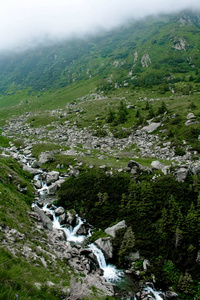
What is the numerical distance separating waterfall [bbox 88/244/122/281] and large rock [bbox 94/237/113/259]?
1.17ft

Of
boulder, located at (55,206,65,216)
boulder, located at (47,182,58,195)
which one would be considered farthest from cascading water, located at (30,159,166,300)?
boulder, located at (47,182,58,195)

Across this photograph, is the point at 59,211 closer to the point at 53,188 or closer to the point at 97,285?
the point at 53,188

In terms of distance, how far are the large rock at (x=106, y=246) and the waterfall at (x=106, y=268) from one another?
14.1 inches

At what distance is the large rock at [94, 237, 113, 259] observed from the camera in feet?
55.9

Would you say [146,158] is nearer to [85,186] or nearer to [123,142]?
[123,142]

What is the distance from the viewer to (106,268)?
16.2 metres

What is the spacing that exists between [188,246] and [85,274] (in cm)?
1037

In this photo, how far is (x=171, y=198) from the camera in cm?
1977

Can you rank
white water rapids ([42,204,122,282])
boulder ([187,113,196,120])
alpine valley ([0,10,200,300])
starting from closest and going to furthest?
1. alpine valley ([0,10,200,300])
2. white water rapids ([42,204,122,282])
3. boulder ([187,113,196,120])

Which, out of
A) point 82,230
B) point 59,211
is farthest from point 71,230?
point 59,211

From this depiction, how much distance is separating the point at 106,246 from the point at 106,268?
1.92 metres

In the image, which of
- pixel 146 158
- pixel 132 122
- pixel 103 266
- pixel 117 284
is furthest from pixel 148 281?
pixel 132 122

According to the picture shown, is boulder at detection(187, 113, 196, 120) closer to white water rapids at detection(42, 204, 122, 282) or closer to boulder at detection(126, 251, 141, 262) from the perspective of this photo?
boulder at detection(126, 251, 141, 262)

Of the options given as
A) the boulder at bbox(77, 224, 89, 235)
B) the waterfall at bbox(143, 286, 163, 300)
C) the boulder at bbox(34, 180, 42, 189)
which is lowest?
the waterfall at bbox(143, 286, 163, 300)
